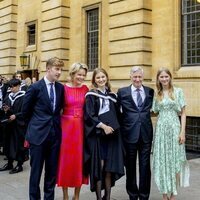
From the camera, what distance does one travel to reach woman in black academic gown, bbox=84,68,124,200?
555cm

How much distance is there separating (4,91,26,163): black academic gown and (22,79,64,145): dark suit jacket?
3405mm

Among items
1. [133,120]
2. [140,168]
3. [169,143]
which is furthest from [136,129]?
[140,168]

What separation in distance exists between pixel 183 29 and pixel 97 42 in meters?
4.77

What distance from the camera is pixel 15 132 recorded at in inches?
352

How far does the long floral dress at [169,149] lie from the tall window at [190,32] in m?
6.86

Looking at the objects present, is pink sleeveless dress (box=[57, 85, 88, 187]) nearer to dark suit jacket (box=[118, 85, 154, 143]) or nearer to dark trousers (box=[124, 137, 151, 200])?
dark suit jacket (box=[118, 85, 154, 143])

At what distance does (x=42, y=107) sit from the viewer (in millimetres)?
5418

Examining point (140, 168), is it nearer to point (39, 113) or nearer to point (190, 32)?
point (39, 113)

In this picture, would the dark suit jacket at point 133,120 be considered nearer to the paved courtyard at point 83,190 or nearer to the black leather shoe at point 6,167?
the paved courtyard at point 83,190

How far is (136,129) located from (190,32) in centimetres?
763

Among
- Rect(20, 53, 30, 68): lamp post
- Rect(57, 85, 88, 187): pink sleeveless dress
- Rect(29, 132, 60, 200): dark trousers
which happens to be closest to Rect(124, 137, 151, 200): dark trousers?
Rect(57, 85, 88, 187): pink sleeveless dress

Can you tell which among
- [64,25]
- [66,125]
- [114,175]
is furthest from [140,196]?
[64,25]

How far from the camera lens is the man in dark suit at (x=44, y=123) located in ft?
17.7

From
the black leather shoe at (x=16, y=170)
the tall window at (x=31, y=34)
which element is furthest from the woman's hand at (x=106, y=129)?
the tall window at (x=31, y=34)
